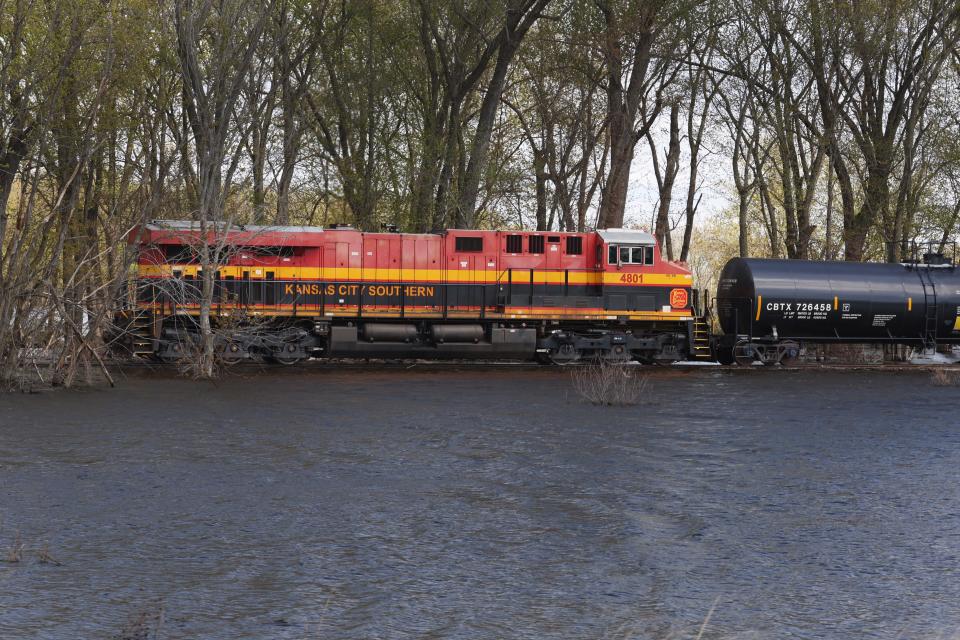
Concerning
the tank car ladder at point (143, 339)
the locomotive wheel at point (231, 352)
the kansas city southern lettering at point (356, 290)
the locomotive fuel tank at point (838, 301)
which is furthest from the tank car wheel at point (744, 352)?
the tank car ladder at point (143, 339)

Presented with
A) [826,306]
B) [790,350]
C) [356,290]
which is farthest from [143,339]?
[826,306]

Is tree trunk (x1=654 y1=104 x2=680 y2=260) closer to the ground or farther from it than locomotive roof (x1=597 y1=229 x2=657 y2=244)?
farther from it

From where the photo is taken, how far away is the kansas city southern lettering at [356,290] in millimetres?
28031

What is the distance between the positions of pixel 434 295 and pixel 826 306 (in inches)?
453

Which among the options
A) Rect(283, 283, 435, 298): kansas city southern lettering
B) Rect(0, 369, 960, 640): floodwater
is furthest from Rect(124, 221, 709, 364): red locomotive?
Rect(0, 369, 960, 640): floodwater

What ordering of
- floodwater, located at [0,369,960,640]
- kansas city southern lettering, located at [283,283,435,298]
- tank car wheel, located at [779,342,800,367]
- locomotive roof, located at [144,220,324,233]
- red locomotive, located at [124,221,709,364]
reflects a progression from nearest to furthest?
floodwater, located at [0,369,960,640], locomotive roof, located at [144,220,324,233], red locomotive, located at [124,221,709,364], kansas city southern lettering, located at [283,283,435,298], tank car wheel, located at [779,342,800,367]

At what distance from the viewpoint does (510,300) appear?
95.0 feet

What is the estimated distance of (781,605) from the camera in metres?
6.98

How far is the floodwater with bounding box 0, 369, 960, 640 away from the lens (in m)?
6.75

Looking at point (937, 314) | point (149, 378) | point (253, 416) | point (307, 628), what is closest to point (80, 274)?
point (149, 378)

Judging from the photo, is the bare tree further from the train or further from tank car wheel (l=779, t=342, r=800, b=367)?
tank car wheel (l=779, t=342, r=800, b=367)

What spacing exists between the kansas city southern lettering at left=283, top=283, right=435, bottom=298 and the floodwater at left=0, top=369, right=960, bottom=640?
9.99 m

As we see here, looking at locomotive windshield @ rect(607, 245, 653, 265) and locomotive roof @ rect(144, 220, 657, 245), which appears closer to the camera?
locomotive roof @ rect(144, 220, 657, 245)

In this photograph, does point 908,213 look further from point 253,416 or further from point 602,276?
point 253,416
